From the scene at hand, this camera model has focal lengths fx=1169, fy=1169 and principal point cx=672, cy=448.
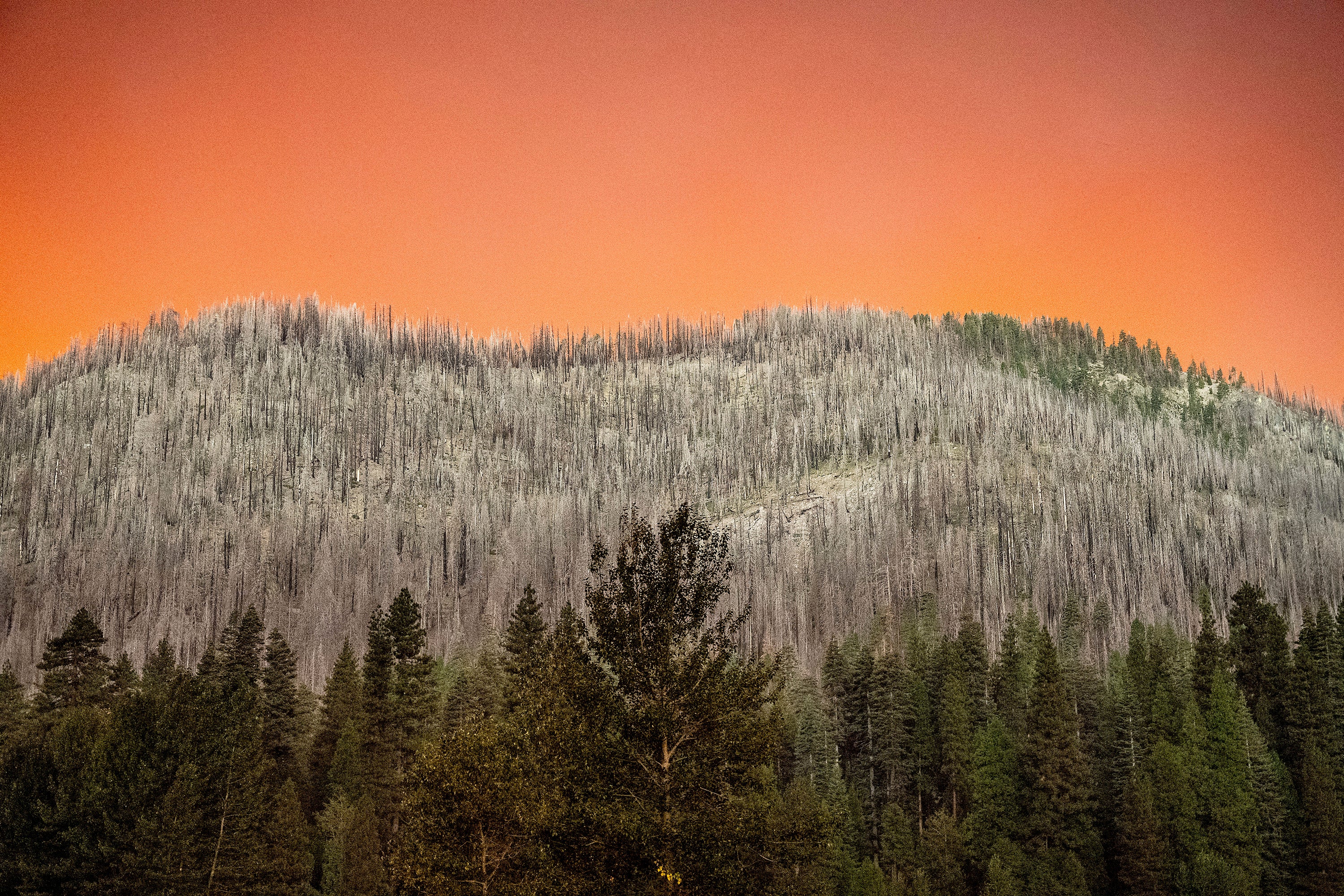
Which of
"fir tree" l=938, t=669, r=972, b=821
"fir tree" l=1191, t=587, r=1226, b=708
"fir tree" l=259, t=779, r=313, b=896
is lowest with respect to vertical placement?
"fir tree" l=259, t=779, r=313, b=896

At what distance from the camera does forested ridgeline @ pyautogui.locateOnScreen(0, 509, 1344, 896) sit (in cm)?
2655

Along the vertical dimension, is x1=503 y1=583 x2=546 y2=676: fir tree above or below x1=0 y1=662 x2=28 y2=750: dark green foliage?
above

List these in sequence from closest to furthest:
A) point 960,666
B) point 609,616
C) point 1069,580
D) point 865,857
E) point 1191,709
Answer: point 609,616, point 1191,709, point 865,857, point 960,666, point 1069,580

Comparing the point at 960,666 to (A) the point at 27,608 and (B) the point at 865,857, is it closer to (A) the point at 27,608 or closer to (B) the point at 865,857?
(B) the point at 865,857

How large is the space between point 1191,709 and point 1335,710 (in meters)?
10.5

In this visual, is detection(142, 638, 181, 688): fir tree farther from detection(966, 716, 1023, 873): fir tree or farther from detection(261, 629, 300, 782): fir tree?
detection(966, 716, 1023, 873): fir tree

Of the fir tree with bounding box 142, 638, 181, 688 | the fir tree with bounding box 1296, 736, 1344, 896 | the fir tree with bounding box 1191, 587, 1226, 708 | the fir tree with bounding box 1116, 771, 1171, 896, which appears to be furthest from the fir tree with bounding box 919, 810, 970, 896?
the fir tree with bounding box 142, 638, 181, 688

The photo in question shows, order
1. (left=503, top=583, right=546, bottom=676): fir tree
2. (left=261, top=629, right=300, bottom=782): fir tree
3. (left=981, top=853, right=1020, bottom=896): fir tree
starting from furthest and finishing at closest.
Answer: (left=261, top=629, right=300, bottom=782): fir tree → (left=503, top=583, right=546, bottom=676): fir tree → (left=981, top=853, right=1020, bottom=896): fir tree

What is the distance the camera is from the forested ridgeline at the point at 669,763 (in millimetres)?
26547

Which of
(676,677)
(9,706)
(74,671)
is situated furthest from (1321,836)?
(9,706)

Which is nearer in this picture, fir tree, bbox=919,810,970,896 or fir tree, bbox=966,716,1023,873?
fir tree, bbox=919,810,970,896

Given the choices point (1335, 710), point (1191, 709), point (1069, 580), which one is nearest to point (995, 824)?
point (1191, 709)

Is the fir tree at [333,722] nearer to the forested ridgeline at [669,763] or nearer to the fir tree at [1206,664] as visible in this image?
the forested ridgeline at [669,763]

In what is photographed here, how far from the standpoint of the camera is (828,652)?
93.6 metres
